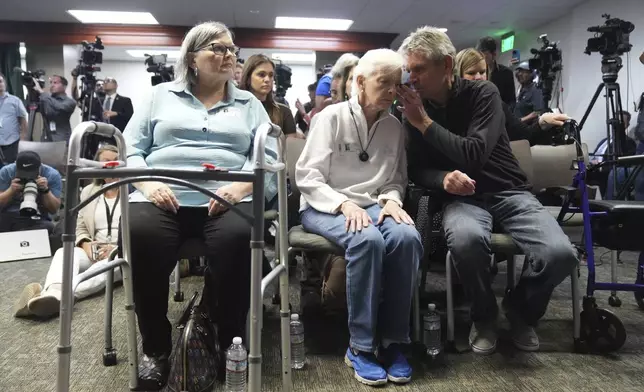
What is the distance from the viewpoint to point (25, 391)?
1.42 metres

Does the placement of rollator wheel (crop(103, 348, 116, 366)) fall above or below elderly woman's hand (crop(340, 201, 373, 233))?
below

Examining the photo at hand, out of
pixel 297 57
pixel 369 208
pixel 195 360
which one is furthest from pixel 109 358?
pixel 297 57

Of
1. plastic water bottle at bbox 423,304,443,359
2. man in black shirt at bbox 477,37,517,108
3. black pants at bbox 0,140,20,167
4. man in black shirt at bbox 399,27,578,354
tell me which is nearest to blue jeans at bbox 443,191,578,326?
man in black shirt at bbox 399,27,578,354

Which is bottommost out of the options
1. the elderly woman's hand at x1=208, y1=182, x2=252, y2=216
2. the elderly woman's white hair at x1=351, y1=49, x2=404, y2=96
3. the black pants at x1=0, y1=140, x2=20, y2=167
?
the elderly woman's hand at x1=208, y1=182, x2=252, y2=216

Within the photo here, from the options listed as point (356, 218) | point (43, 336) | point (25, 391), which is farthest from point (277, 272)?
point (43, 336)

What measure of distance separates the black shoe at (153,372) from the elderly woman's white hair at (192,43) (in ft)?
3.00

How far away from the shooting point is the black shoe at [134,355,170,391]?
145cm

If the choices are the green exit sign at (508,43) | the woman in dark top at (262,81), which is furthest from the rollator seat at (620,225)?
the green exit sign at (508,43)

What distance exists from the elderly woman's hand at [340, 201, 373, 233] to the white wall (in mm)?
3080

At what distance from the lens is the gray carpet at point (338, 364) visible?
1.48m

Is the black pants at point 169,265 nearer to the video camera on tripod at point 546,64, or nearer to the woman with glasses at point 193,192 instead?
the woman with glasses at point 193,192

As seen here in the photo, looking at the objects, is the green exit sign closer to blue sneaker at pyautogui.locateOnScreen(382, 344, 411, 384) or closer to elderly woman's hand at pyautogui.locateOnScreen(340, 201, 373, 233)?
elderly woman's hand at pyautogui.locateOnScreen(340, 201, 373, 233)

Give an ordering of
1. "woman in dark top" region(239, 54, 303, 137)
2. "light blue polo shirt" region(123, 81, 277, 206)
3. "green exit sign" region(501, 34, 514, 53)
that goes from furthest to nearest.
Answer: "green exit sign" region(501, 34, 514, 53)
"woman in dark top" region(239, 54, 303, 137)
"light blue polo shirt" region(123, 81, 277, 206)

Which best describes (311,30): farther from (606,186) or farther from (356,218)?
(356,218)
